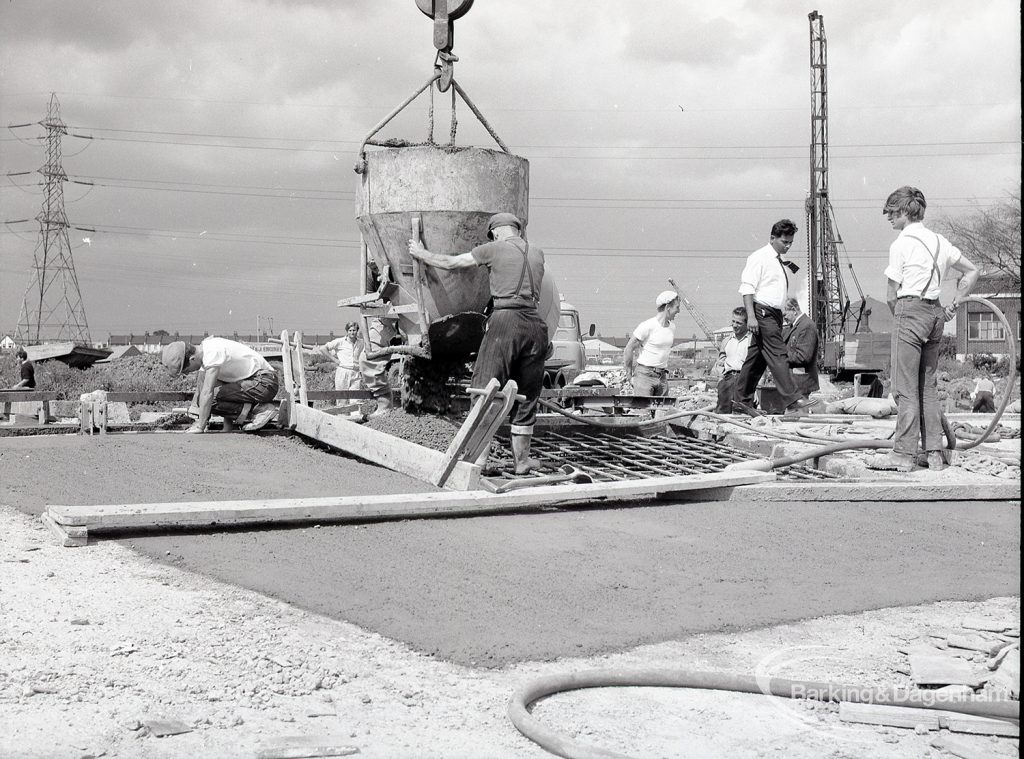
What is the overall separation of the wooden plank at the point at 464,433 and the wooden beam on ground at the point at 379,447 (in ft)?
0.13

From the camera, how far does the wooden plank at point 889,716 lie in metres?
3.19

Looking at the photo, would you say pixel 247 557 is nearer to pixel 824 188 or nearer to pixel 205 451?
pixel 205 451

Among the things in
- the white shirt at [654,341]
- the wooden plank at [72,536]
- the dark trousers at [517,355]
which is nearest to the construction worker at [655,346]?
the white shirt at [654,341]

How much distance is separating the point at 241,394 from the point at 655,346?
184 inches

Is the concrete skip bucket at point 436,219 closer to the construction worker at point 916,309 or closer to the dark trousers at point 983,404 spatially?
the construction worker at point 916,309

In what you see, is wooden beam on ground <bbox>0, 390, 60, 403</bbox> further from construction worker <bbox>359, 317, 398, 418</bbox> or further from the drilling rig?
the drilling rig

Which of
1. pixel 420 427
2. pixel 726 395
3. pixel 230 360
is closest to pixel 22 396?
pixel 230 360

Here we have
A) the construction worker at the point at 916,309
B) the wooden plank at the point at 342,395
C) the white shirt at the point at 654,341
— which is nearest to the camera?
the construction worker at the point at 916,309

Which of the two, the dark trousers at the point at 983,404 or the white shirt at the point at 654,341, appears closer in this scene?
the white shirt at the point at 654,341

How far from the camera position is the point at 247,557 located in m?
5.05

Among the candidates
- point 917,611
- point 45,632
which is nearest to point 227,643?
point 45,632

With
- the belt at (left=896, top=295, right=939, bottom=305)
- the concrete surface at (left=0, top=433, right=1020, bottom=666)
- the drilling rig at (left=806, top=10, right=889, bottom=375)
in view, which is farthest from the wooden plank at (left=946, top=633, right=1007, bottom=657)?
the drilling rig at (left=806, top=10, right=889, bottom=375)

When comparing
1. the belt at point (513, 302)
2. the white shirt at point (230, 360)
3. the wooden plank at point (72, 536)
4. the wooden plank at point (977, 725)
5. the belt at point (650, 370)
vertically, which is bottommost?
the wooden plank at point (977, 725)

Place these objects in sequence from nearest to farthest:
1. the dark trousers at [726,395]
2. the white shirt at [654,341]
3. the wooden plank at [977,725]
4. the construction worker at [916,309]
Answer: the wooden plank at [977,725] < the construction worker at [916,309] < the dark trousers at [726,395] < the white shirt at [654,341]
